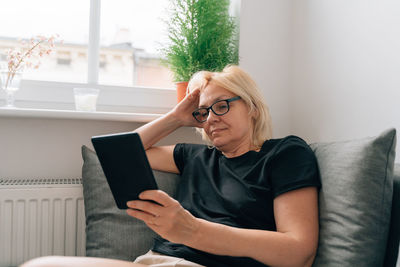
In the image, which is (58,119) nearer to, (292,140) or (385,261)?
(292,140)

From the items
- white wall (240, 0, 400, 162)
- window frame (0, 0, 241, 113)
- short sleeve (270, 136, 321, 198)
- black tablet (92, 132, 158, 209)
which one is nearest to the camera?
black tablet (92, 132, 158, 209)

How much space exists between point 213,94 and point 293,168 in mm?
431

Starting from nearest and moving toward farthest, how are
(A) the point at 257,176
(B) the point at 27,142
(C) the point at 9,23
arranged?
(A) the point at 257,176
(B) the point at 27,142
(C) the point at 9,23

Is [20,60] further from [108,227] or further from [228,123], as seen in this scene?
[228,123]

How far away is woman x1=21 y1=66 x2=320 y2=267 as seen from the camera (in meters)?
0.92

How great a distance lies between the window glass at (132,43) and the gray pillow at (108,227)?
742 mm

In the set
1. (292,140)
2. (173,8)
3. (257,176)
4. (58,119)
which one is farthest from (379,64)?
(58,119)

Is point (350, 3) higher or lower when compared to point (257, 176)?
higher

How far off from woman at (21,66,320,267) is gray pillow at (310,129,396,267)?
0.15 feet

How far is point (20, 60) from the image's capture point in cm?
165

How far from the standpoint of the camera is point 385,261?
0.97 meters

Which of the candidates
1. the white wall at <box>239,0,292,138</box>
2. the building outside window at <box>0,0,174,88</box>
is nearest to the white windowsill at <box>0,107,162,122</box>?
the building outside window at <box>0,0,174,88</box>

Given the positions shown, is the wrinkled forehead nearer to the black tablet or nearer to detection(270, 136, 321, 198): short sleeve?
detection(270, 136, 321, 198): short sleeve

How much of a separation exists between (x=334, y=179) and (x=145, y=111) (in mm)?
1152
